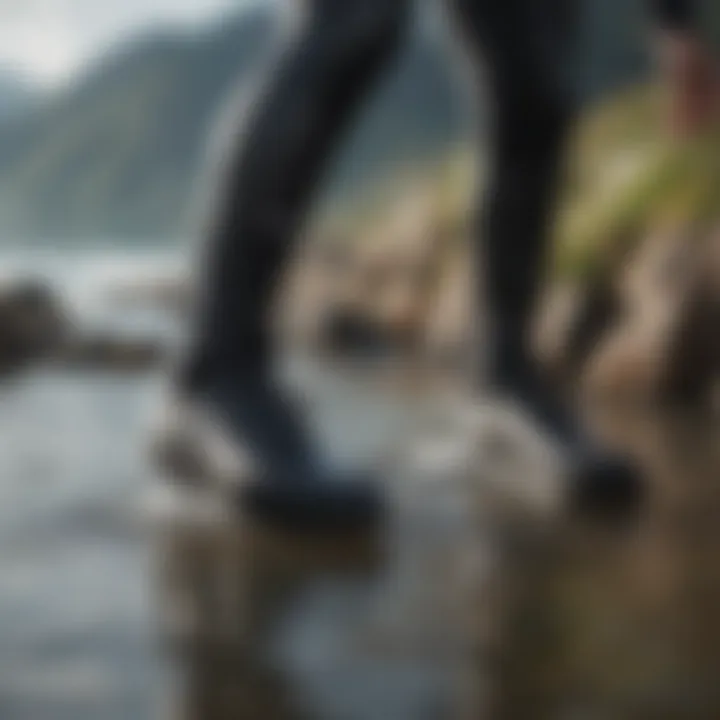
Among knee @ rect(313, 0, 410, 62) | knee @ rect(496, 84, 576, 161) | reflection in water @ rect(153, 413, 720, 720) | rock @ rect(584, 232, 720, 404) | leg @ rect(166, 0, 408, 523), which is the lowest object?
reflection in water @ rect(153, 413, 720, 720)

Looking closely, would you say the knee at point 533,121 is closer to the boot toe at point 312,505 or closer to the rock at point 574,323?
the boot toe at point 312,505

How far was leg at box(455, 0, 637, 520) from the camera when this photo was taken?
94 cm

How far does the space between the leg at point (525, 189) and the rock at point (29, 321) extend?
110 centimetres

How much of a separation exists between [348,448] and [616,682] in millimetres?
651

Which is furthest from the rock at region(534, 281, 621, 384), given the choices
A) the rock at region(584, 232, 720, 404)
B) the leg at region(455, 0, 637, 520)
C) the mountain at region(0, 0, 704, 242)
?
the leg at region(455, 0, 637, 520)

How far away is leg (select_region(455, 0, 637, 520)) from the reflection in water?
0.08 m

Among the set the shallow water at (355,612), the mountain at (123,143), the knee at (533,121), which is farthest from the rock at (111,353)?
the knee at (533,121)

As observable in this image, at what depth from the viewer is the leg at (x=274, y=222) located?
0.84 m

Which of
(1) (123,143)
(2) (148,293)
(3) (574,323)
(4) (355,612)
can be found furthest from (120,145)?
(4) (355,612)

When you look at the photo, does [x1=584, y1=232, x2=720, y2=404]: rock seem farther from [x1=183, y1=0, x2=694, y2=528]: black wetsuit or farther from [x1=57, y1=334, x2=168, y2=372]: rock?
[x1=183, y1=0, x2=694, y2=528]: black wetsuit

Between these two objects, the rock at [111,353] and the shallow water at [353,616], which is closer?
the shallow water at [353,616]

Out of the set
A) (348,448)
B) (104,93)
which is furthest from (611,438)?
(104,93)

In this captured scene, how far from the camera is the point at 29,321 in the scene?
206cm

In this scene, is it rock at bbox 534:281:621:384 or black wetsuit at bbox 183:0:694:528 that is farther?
rock at bbox 534:281:621:384
